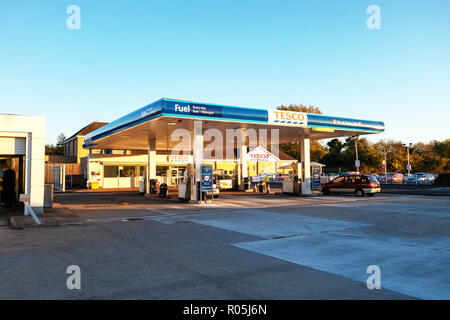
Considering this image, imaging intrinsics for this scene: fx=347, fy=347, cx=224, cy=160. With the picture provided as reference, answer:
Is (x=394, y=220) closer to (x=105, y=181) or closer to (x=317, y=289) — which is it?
(x=317, y=289)

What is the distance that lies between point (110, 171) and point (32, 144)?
75.8 ft

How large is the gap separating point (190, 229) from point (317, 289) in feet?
20.0

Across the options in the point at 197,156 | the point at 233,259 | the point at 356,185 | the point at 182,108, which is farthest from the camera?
the point at 356,185

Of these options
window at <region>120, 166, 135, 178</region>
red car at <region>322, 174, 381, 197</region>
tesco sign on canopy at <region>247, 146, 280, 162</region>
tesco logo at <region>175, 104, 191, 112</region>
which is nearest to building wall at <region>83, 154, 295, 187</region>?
window at <region>120, 166, 135, 178</region>

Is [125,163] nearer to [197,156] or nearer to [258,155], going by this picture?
[258,155]

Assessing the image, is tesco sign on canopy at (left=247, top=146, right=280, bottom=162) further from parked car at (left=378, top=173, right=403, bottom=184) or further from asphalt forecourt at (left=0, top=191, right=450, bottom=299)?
asphalt forecourt at (left=0, top=191, right=450, bottom=299)

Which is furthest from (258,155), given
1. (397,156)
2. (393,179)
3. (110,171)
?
(397,156)

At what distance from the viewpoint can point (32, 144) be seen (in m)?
13.5

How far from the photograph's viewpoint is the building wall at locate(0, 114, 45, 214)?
13.4 m

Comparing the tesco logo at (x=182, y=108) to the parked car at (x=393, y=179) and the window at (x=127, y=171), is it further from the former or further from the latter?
the parked car at (x=393, y=179)

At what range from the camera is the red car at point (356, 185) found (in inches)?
925

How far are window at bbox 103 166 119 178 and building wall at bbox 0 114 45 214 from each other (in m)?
22.7

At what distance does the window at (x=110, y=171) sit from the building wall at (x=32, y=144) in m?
22.7
